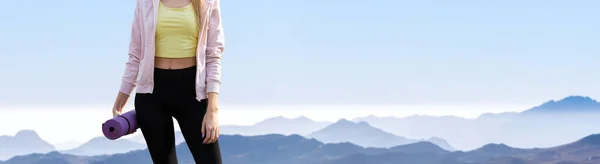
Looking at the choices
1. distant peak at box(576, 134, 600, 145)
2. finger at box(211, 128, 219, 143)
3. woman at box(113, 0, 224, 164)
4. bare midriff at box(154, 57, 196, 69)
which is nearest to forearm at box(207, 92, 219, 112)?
woman at box(113, 0, 224, 164)

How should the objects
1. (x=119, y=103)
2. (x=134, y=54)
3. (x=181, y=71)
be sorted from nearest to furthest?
(x=181, y=71)
(x=134, y=54)
(x=119, y=103)

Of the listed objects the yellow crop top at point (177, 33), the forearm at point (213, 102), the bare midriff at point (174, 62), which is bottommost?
the forearm at point (213, 102)

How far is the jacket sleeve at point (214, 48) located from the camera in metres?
5.30

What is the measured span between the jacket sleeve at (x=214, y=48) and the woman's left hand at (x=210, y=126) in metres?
0.14

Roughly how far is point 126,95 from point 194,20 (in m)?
0.77

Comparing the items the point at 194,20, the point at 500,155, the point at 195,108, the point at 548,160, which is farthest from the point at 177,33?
the point at 500,155

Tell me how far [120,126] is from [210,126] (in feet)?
2.17

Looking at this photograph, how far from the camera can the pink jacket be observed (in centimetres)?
532

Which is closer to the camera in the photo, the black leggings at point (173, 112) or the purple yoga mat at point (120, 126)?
the black leggings at point (173, 112)

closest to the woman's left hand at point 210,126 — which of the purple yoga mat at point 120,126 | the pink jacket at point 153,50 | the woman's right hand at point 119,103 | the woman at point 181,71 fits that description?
the woman at point 181,71

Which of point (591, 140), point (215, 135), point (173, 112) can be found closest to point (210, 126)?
point (215, 135)

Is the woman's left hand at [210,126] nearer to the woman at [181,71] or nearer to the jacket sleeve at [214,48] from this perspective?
the woman at [181,71]

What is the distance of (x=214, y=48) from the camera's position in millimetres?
5414

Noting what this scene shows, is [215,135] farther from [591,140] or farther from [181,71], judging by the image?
[591,140]
